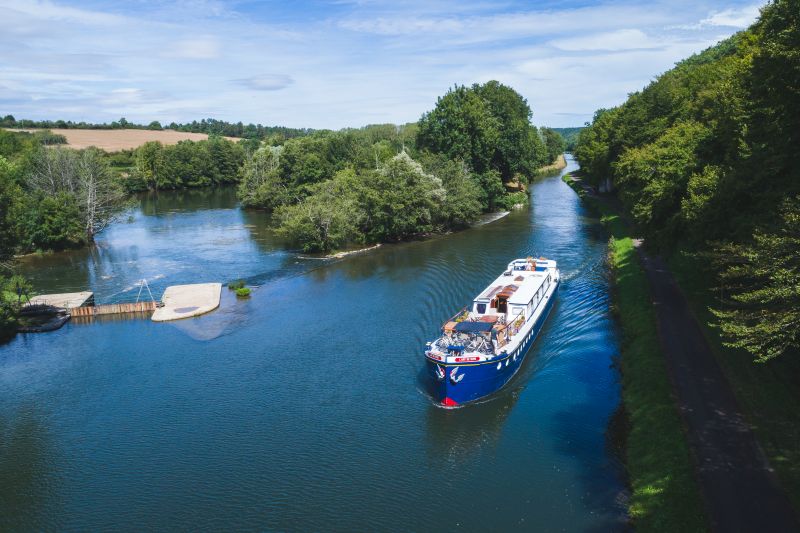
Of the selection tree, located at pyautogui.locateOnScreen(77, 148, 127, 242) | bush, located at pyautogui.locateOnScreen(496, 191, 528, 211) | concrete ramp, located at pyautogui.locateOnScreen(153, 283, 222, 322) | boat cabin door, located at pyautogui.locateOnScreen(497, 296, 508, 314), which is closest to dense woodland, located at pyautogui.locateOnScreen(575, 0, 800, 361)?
boat cabin door, located at pyautogui.locateOnScreen(497, 296, 508, 314)

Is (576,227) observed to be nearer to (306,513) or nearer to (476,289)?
(476,289)

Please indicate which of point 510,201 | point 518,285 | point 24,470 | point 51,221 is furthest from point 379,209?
point 24,470

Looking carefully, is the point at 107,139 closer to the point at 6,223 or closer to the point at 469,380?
the point at 6,223

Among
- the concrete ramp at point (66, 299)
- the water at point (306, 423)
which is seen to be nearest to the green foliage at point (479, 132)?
the water at point (306, 423)

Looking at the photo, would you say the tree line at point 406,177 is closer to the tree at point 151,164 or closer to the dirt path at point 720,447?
the dirt path at point 720,447

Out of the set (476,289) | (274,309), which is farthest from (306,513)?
(476,289)

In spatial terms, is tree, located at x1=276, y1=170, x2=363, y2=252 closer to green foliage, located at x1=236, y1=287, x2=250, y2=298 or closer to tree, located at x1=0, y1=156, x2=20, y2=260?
green foliage, located at x1=236, y1=287, x2=250, y2=298
